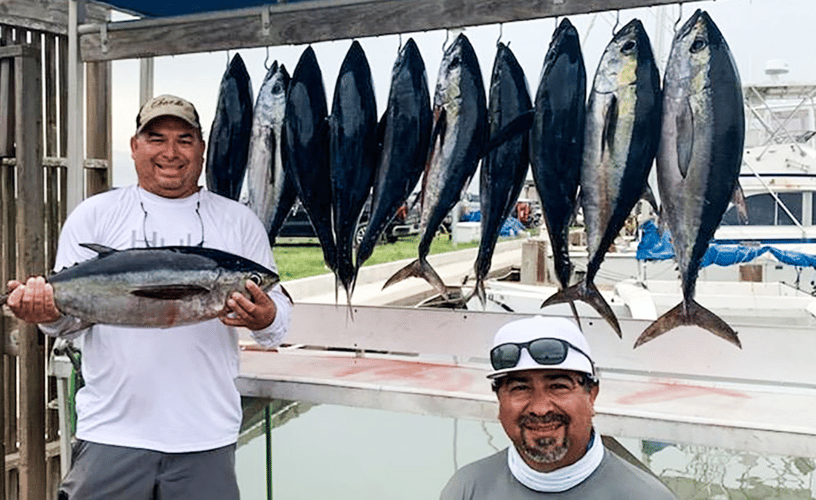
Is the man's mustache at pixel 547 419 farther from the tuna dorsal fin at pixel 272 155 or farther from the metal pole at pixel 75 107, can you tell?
the metal pole at pixel 75 107

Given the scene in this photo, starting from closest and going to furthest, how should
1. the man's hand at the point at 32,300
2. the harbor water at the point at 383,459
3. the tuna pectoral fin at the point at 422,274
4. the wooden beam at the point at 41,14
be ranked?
the man's hand at the point at 32,300
the tuna pectoral fin at the point at 422,274
the harbor water at the point at 383,459
the wooden beam at the point at 41,14

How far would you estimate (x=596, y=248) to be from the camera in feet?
7.80

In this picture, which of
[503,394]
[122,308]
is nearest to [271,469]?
[122,308]

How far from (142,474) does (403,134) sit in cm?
130

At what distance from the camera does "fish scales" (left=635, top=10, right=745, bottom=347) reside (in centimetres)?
218

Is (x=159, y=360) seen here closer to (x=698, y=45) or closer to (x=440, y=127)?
(x=440, y=127)

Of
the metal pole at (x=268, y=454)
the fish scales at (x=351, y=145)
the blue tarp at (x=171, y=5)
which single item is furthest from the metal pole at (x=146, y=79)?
the metal pole at (x=268, y=454)

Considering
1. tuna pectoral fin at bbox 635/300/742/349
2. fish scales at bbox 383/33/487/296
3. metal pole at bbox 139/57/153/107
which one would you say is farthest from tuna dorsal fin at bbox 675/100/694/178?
metal pole at bbox 139/57/153/107

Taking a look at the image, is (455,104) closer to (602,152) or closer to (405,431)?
(602,152)

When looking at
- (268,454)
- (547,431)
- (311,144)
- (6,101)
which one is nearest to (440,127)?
(311,144)

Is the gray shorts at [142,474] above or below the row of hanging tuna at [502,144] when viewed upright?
below

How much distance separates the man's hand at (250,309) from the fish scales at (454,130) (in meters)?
0.70

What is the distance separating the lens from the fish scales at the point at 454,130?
8.05 feet

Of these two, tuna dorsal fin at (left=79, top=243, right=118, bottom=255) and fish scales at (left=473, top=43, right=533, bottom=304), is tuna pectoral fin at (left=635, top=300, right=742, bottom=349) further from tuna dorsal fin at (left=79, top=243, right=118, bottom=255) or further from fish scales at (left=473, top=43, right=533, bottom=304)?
tuna dorsal fin at (left=79, top=243, right=118, bottom=255)
